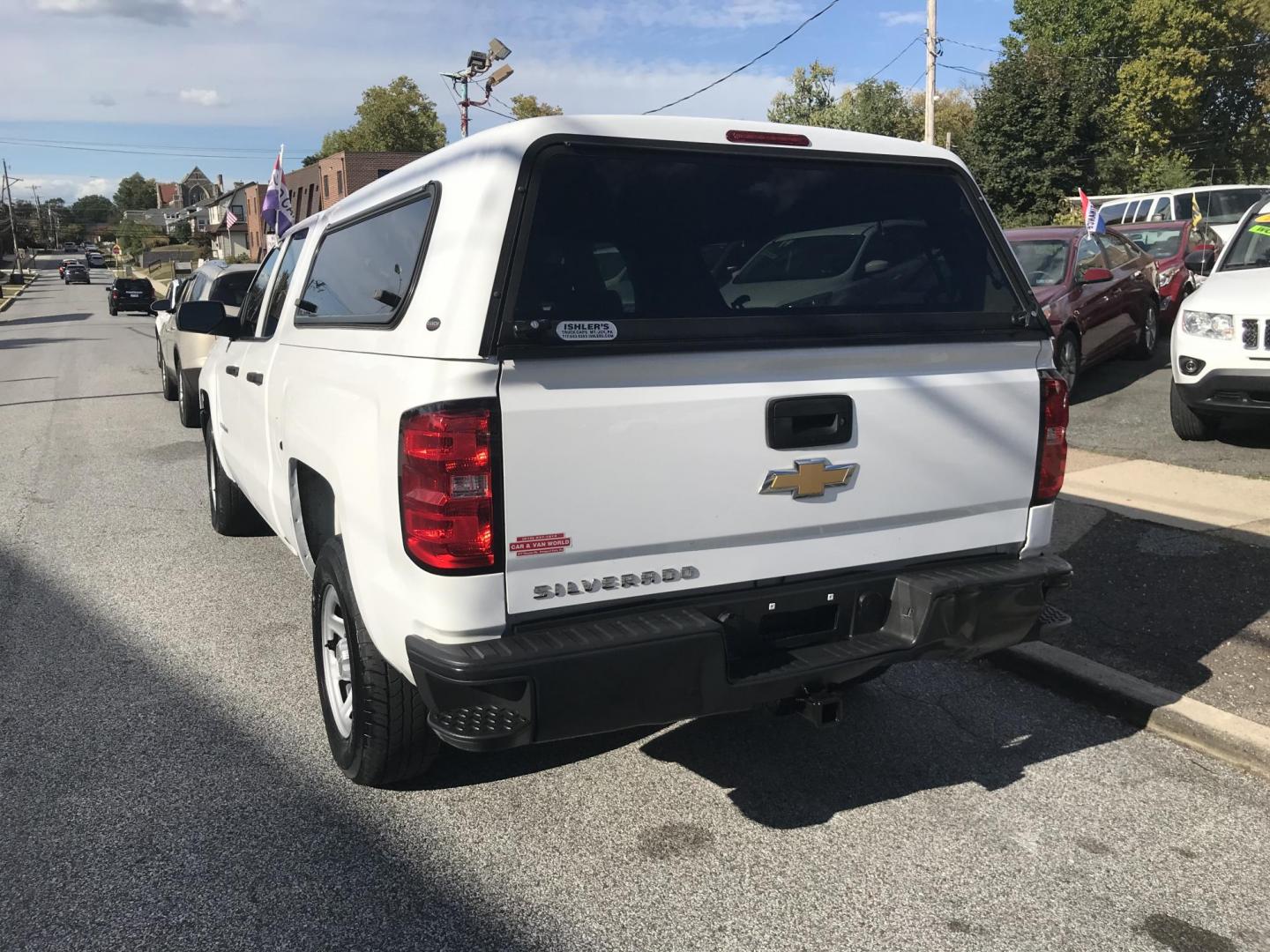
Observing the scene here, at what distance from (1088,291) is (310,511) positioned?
8.91m

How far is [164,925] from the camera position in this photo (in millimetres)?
2896

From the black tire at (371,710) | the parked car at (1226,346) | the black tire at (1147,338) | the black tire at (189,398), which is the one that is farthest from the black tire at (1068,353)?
the black tire at (189,398)

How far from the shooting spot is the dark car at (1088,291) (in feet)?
33.6

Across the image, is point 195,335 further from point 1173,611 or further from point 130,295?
point 130,295

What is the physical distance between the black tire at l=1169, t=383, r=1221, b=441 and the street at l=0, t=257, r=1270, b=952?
5.08m

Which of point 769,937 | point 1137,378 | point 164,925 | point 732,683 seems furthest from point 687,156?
point 1137,378

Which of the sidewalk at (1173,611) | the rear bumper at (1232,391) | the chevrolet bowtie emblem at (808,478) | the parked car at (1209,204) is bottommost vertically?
the sidewalk at (1173,611)

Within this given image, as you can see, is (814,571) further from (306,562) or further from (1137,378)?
(1137,378)

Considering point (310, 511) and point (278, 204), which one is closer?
point (310, 511)

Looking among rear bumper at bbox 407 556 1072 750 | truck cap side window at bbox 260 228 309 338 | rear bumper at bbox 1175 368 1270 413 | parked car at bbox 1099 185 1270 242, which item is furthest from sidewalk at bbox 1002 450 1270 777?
parked car at bbox 1099 185 1270 242

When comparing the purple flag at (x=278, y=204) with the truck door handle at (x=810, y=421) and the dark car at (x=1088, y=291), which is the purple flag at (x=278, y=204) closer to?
the dark car at (x=1088, y=291)

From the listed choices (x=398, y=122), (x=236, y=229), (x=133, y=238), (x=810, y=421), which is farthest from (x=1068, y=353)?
(x=133, y=238)

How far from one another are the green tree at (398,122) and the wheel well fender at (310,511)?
77.3 metres

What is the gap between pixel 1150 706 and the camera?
165 inches
